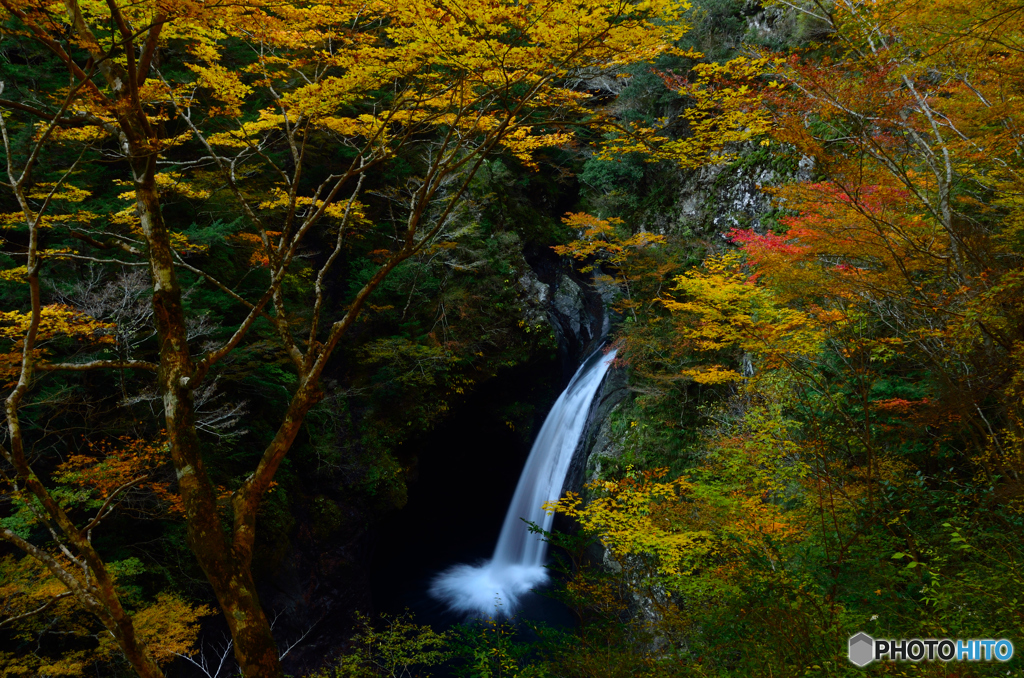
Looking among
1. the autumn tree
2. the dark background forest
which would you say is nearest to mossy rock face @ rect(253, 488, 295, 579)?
the dark background forest

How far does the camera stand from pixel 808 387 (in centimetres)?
782

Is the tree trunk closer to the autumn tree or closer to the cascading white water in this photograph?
the autumn tree

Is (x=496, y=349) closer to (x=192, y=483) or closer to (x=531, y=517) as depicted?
(x=531, y=517)

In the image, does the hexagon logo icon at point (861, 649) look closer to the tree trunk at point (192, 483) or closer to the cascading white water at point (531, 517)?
the tree trunk at point (192, 483)

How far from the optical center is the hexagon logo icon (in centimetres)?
292

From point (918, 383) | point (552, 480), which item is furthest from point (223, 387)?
point (918, 383)

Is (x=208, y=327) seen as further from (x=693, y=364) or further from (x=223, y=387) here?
(x=693, y=364)

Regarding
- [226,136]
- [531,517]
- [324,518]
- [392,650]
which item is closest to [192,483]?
[226,136]

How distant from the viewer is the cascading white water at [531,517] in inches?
524

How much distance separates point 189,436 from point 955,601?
5008 millimetres

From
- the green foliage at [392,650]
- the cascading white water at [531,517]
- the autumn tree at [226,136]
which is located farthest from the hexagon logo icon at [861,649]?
the cascading white water at [531,517]

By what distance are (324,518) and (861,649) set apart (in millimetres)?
11044

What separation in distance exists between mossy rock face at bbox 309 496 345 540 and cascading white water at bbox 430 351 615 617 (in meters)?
3.59

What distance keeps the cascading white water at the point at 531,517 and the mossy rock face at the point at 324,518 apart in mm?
3585
